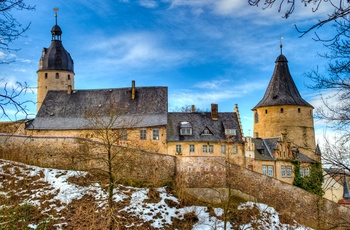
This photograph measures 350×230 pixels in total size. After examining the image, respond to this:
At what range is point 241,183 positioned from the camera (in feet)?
→ 91.6

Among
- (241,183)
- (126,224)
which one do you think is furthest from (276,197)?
(126,224)

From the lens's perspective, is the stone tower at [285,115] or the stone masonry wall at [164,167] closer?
the stone masonry wall at [164,167]

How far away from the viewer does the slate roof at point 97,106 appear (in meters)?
34.4

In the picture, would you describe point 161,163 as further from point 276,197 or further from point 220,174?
point 276,197

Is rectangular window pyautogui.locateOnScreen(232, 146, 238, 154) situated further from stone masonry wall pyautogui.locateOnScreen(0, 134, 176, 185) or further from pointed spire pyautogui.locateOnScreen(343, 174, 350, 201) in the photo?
pointed spire pyautogui.locateOnScreen(343, 174, 350, 201)

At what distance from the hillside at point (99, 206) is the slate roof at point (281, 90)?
16.7 m

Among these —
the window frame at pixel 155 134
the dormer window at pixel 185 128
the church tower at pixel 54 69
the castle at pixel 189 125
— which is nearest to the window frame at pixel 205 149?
the castle at pixel 189 125

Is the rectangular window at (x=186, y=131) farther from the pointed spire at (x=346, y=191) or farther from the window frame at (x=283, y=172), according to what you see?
the pointed spire at (x=346, y=191)

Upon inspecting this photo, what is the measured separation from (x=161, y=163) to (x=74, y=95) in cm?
1370

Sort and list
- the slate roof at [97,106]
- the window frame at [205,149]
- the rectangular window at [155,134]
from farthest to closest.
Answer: the slate roof at [97,106]
the window frame at [205,149]
the rectangular window at [155,134]

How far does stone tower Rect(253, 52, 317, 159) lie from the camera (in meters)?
40.2

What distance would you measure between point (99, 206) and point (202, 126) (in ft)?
43.2

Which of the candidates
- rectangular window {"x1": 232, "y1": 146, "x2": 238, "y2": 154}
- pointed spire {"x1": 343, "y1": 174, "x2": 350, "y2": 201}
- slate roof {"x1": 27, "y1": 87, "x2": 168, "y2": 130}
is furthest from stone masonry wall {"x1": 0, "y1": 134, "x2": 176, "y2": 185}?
pointed spire {"x1": 343, "y1": 174, "x2": 350, "y2": 201}

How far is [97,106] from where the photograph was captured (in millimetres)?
36375
